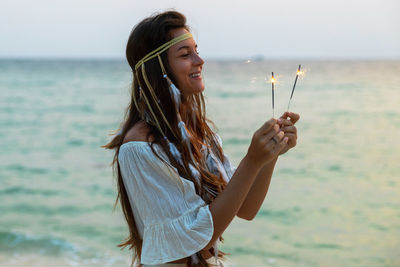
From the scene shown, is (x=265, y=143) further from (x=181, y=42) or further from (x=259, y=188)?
(x=181, y=42)

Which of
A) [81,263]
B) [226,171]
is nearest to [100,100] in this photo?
[81,263]

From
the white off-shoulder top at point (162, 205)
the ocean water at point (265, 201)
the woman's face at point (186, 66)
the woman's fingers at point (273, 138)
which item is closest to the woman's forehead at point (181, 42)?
the woman's face at point (186, 66)

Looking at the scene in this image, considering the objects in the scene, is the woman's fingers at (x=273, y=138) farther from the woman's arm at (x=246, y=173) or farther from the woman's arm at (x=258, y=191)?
the woman's arm at (x=258, y=191)

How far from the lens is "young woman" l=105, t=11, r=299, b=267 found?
1.70 meters

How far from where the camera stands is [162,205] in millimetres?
1734

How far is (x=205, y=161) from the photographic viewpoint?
2037mm

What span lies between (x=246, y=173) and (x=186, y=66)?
48 cm

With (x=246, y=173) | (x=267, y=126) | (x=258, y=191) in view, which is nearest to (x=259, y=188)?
(x=258, y=191)

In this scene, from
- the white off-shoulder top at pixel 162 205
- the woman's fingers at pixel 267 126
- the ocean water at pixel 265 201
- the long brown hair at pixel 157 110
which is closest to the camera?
the woman's fingers at pixel 267 126

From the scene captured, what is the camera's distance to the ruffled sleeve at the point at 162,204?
172 centimetres

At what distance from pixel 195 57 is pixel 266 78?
282mm

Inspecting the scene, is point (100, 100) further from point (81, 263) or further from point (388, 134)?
point (81, 263)

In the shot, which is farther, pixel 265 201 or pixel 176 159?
pixel 265 201

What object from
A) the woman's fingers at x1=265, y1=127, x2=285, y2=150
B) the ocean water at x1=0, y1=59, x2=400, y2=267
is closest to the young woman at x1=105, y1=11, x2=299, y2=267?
the woman's fingers at x1=265, y1=127, x2=285, y2=150
